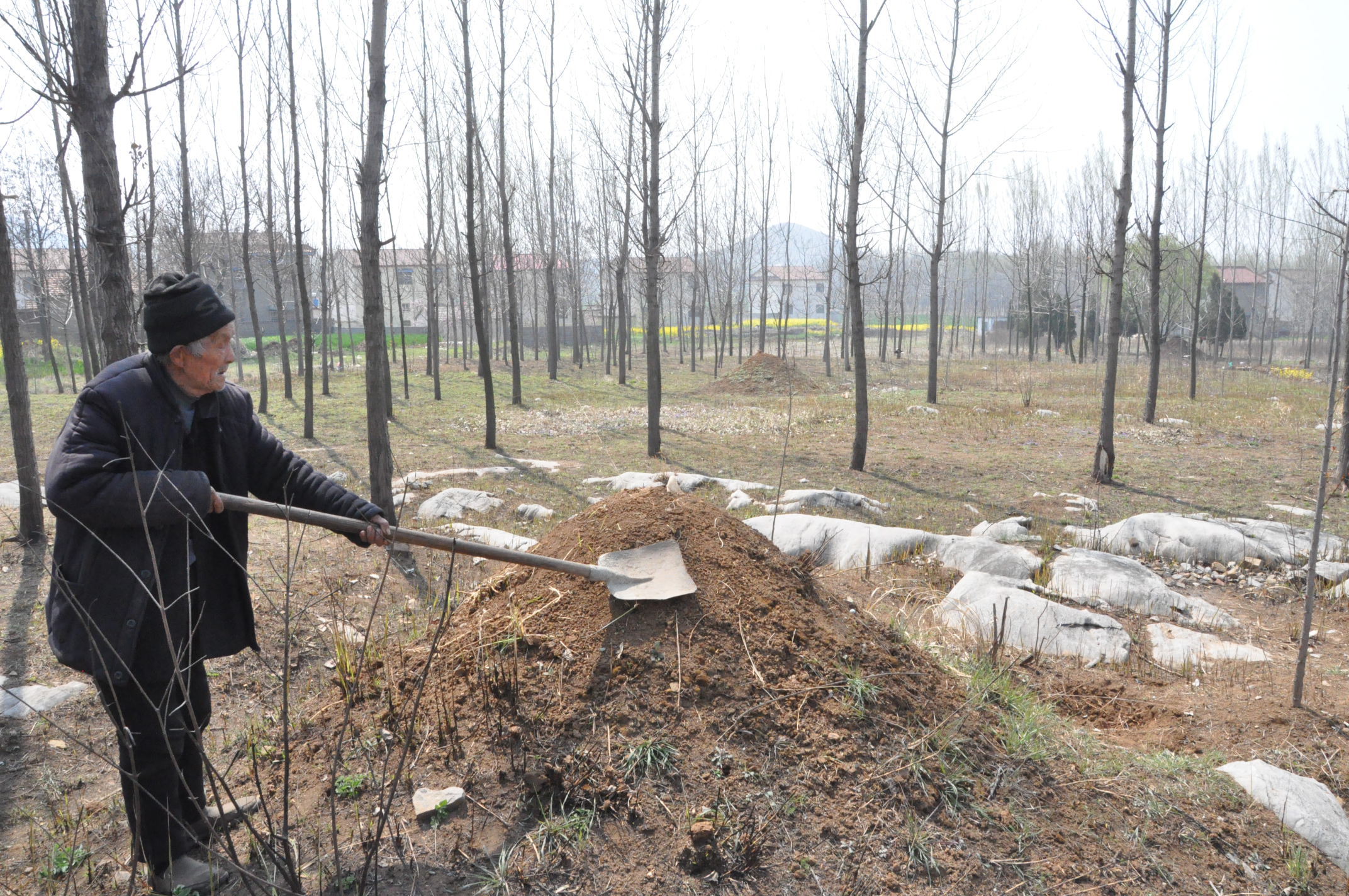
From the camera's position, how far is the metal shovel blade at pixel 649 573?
306 cm

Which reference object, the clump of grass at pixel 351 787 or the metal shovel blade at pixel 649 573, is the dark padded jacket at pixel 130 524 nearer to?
the clump of grass at pixel 351 787

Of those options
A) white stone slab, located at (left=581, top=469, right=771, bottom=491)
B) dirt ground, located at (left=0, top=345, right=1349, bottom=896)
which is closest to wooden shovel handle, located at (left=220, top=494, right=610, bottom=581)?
dirt ground, located at (left=0, top=345, right=1349, bottom=896)

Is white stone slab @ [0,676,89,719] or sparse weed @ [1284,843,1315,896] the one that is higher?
white stone slab @ [0,676,89,719]

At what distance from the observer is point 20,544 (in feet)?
18.3

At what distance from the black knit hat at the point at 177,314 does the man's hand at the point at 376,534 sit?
73 centimetres

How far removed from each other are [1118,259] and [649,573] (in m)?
8.15

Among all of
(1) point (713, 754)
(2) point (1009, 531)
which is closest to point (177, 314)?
(1) point (713, 754)

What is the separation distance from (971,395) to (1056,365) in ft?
46.3

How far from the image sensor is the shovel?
96.3 inches

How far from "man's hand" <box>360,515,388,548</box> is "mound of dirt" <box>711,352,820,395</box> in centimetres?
1901

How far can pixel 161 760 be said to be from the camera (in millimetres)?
2180

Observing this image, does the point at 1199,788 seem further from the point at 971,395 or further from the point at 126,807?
the point at 971,395

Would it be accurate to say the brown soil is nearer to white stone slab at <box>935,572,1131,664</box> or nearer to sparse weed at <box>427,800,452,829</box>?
sparse weed at <box>427,800,452,829</box>

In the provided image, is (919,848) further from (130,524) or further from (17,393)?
(17,393)
